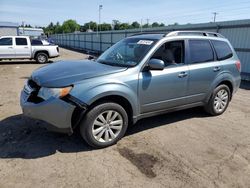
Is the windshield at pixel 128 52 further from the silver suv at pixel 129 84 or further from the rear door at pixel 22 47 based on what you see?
the rear door at pixel 22 47

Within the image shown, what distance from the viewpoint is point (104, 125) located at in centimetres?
408

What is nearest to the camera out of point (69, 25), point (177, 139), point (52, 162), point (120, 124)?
point (52, 162)

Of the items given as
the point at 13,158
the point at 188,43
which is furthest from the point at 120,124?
the point at 188,43

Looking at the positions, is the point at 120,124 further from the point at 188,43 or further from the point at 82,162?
the point at 188,43

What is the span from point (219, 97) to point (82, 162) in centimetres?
361

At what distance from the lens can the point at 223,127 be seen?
5.27 meters

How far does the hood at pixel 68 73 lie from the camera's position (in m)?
3.81

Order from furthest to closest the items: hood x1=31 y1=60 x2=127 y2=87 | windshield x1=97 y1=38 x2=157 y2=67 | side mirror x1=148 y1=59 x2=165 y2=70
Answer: windshield x1=97 y1=38 x2=157 y2=67 < side mirror x1=148 y1=59 x2=165 y2=70 < hood x1=31 y1=60 x2=127 y2=87

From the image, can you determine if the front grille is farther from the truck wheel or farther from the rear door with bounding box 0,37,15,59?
the truck wheel

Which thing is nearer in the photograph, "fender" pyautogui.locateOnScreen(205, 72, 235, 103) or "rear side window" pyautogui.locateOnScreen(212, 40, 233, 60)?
"fender" pyautogui.locateOnScreen(205, 72, 235, 103)

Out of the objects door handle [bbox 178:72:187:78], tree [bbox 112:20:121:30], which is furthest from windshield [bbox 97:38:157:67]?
tree [bbox 112:20:121:30]

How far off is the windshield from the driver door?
0.23 m

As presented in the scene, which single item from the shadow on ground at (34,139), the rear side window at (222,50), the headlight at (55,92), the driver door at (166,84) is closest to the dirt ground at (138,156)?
the shadow on ground at (34,139)

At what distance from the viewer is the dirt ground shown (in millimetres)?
3301
